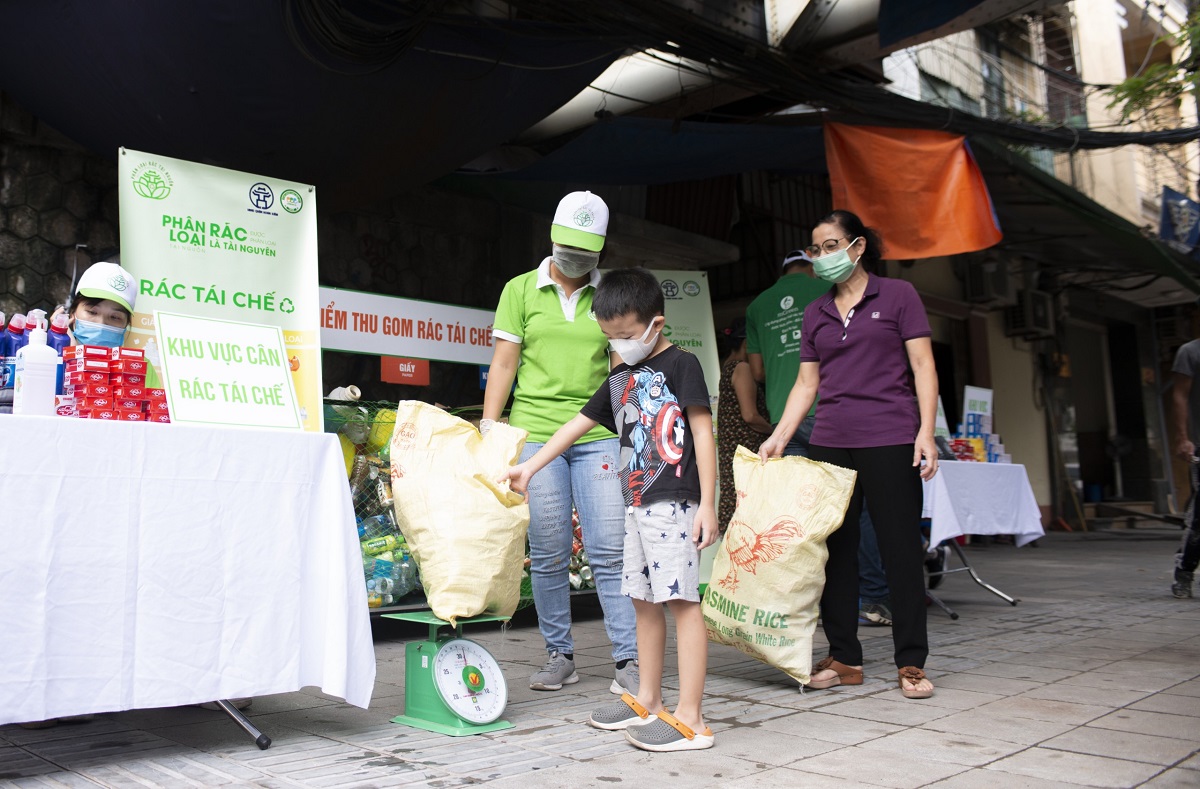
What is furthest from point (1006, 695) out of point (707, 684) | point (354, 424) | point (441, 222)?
point (441, 222)

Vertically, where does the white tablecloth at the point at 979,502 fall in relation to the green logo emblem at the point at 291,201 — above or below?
below

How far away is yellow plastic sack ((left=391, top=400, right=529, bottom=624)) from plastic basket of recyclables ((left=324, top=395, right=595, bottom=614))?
169 centimetres

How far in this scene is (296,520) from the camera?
2.77 m

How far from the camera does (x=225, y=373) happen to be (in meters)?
2.94

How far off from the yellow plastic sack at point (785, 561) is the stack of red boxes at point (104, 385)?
205cm

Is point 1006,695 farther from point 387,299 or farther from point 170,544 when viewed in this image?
point 387,299

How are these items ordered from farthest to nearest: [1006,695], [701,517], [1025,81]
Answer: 1. [1025,81]
2. [1006,695]
3. [701,517]

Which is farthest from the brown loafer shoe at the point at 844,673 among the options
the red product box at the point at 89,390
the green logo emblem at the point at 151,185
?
the green logo emblem at the point at 151,185

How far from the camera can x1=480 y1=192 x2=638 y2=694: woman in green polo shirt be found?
338cm

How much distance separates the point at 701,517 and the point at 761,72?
3.90 meters

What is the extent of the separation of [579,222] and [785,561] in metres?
1.39

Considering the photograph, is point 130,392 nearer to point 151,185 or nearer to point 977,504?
point 151,185

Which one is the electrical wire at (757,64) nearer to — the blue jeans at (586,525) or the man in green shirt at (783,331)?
the man in green shirt at (783,331)

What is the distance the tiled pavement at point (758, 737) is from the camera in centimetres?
242
